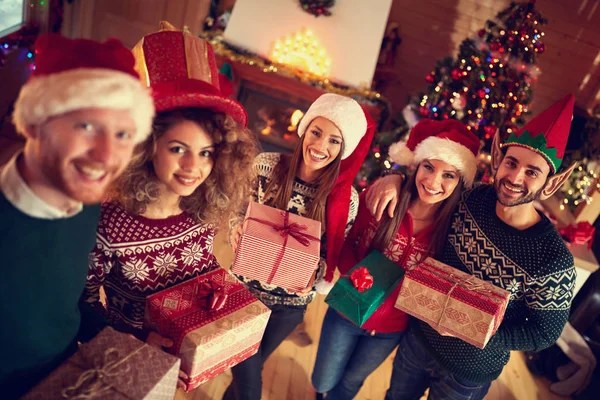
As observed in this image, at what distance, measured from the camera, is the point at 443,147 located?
1648 mm

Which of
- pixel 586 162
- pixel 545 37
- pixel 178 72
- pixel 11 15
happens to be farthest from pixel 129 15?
pixel 586 162

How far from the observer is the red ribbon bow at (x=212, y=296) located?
1.23 meters

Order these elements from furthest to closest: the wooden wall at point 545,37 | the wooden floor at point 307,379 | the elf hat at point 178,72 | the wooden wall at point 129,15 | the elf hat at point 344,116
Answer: the wooden wall at point 129,15
the wooden wall at point 545,37
the wooden floor at point 307,379
the elf hat at point 344,116
the elf hat at point 178,72

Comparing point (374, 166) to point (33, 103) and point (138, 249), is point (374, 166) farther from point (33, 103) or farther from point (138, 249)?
point (33, 103)

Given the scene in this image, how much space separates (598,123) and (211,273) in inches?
146

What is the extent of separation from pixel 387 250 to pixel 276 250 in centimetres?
54

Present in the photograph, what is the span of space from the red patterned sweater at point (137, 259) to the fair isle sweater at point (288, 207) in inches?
15.1

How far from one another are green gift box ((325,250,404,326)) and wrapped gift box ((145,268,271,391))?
1.12 ft

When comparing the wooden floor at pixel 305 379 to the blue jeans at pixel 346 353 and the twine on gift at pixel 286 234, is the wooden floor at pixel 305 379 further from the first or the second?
the twine on gift at pixel 286 234

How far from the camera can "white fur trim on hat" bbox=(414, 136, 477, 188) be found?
5.37ft

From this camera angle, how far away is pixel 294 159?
169cm

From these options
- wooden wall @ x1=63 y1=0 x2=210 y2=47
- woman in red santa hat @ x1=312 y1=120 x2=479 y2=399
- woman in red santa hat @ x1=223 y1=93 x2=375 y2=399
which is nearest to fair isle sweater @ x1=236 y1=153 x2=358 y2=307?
woman in red santa hat @ x1=223 y1=93 x2=375 y2=399

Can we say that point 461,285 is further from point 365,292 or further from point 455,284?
point 365,292

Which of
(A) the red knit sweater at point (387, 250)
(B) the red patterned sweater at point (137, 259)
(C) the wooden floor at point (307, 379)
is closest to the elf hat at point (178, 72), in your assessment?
(B) the red patterned sweater at point (137, 259)
